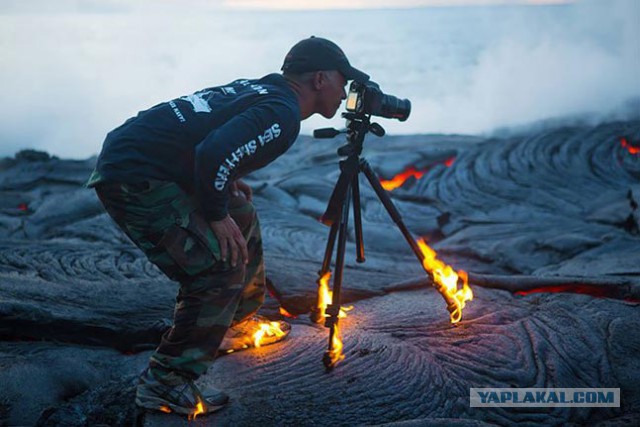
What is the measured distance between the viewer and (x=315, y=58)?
10.8 ft

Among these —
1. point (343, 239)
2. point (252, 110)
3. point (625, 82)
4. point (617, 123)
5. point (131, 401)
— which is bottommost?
point (131, 401)

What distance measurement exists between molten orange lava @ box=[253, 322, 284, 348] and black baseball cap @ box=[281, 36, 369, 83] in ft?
5.08

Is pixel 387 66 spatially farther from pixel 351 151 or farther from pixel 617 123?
pixel 351 151

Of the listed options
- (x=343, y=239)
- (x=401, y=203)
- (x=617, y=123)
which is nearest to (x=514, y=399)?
(x=343, y=239)

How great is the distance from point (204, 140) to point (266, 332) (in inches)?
59.9

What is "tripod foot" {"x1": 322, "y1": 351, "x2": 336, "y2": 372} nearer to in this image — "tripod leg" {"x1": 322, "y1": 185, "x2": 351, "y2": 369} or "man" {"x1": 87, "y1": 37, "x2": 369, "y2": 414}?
"tripod leg" {"x1": 322, "y1": 185, "x2": 351, "y2": 369}

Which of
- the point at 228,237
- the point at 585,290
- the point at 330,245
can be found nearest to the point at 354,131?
the point at 330,245

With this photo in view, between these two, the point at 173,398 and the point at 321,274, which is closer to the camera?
the point at 173,398

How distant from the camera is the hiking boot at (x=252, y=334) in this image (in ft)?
12.5

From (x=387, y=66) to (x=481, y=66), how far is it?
8743 mm

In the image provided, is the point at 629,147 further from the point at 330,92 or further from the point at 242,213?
the point at 242,213

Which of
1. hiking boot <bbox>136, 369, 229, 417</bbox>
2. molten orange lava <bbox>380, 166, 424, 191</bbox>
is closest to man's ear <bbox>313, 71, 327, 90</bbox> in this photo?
hiking boot <bbox>136, 369, 229, 417</bbox>

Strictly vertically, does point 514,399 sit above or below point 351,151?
below

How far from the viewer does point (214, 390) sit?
3244 millimetres
